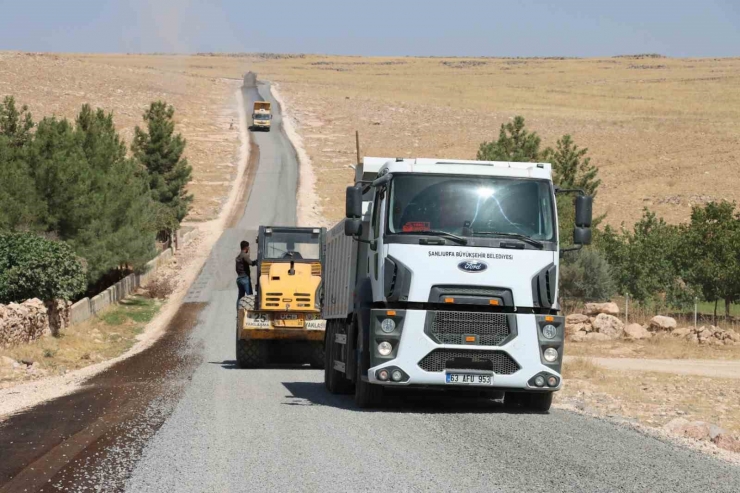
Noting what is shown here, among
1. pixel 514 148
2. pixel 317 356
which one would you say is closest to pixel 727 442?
pixel 317 356

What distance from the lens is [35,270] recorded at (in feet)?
89.1

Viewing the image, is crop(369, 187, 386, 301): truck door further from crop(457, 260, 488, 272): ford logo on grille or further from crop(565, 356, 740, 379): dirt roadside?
crop(565, 356, 740, 379): dirt roadside

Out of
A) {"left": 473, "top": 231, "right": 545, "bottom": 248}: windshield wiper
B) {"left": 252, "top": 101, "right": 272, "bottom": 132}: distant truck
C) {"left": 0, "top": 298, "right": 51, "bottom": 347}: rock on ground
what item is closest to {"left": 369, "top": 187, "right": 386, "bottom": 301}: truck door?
{"left": 473, "top": 231, "right": 545, "bottom": 248}: windshield wiper

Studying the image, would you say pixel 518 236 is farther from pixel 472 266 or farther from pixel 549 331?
pixel 549 331

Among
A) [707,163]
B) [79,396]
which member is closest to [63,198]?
[79,396]

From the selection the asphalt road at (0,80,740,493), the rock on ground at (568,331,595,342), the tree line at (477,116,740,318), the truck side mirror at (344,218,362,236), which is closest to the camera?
the asphalt road at (0,80,740,493)

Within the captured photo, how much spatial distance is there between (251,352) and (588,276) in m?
20.6

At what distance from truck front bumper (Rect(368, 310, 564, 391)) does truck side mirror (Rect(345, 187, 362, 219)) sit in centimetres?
158

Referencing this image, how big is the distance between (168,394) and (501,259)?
6.27 metres

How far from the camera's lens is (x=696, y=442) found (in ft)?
40.7

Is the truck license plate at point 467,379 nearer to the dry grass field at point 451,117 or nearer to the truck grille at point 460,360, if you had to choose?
the truck grille at point 460,360

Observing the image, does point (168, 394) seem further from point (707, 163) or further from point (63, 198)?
point (707, 163)

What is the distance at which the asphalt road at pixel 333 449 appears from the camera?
9.16 metres

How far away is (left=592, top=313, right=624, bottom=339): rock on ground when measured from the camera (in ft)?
102
